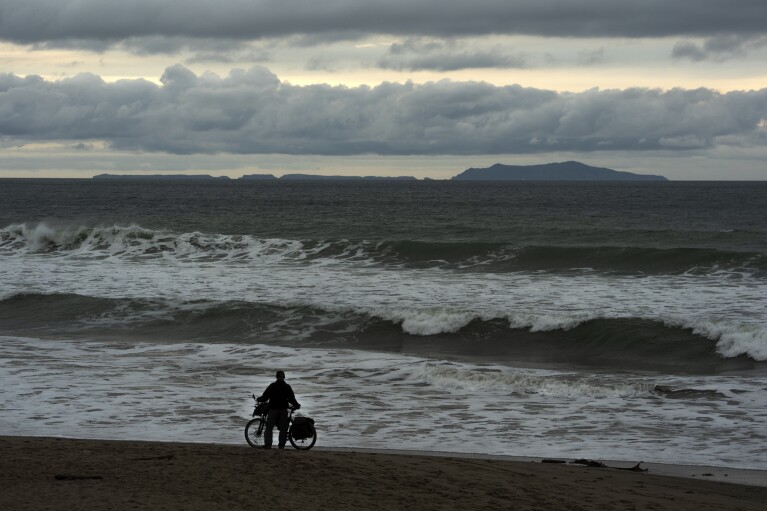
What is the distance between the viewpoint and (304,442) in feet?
45.3

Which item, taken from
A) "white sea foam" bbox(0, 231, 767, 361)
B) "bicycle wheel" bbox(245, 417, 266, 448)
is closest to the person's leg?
"bicycle wheel" bbox(245, 417, 266, 448)

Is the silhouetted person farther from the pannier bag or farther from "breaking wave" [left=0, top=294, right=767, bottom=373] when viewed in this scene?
"breaking wave" [left=0, top=294, right=767, bottom=373]

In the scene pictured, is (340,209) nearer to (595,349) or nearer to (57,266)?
(57,266)

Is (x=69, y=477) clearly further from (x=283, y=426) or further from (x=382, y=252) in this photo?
(x=382, y=252)

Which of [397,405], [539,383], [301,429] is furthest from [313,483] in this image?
[539,383]

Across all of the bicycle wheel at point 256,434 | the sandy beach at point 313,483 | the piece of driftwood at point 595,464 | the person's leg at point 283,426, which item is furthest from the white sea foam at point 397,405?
the sandy beach at point 313,483

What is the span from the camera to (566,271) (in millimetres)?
37500

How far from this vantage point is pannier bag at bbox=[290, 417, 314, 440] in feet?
44.9

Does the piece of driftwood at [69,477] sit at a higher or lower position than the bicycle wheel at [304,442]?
higher

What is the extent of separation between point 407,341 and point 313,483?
14476mm

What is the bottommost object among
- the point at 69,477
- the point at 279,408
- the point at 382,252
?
the point at 69,477

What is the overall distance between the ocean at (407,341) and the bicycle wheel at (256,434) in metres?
0.68

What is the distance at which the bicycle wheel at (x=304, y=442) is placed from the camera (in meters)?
13.7

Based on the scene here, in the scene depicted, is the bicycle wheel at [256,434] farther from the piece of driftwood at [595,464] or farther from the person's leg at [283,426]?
the piece of driftwood at [595,464]
